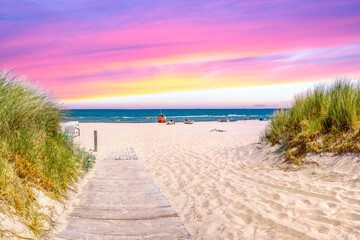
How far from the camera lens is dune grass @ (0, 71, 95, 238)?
321 cm

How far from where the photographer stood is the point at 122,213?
13.9ft

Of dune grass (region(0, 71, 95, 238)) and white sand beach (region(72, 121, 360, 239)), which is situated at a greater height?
dune grass (region(0, 71, 95, 238))

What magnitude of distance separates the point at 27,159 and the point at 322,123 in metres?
6.98

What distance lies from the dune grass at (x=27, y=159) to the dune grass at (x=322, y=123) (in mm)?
5639

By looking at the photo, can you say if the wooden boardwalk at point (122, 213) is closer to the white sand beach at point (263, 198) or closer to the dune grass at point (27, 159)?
the white sand beach at point (263, 198)

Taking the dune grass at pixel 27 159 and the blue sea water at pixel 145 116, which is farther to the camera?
the blue sea water at pixel 145 116

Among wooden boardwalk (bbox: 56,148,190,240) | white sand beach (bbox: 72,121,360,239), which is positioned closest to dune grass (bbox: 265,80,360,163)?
white sand beach (bbox: 72,121,360,239)

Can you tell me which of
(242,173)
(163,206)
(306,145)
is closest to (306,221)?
(163,206)

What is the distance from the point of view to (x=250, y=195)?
5.03 m

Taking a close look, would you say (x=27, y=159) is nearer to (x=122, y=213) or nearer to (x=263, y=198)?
(x=122, y=213)

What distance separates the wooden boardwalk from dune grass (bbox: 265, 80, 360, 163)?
4.09m

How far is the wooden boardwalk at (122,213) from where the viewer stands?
3539mm

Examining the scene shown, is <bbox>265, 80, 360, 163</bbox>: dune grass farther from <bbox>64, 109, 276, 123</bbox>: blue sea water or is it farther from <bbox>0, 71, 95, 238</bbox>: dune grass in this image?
<bbox>0, 71, 95, 238</bbox>: dune grass

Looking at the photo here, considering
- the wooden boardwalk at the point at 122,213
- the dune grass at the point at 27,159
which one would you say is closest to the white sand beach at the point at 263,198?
the wooden boardwalk at the point at 122,213
